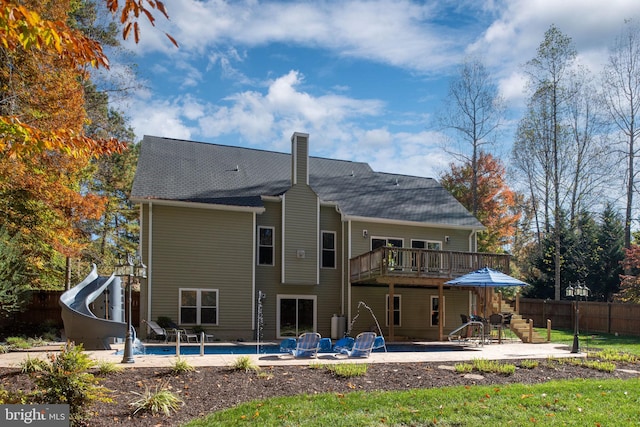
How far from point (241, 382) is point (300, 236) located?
1182 cm

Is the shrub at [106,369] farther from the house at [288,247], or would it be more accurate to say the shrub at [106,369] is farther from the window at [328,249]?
the window at [328,249]

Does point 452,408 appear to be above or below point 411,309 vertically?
above

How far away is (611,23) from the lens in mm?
29297

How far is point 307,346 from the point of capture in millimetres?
13875

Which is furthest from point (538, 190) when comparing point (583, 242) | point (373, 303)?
point (373, 303)

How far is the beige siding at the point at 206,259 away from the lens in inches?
767

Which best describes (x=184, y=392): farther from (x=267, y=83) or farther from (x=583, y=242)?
(x=583, y=242)

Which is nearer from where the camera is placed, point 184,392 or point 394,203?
point 184,392

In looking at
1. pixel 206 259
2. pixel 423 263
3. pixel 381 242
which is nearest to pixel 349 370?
pixel 423 263

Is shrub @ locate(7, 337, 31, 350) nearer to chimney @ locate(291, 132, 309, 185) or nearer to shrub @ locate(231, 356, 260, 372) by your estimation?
shrub @ locate(231, 356, 260, 372)

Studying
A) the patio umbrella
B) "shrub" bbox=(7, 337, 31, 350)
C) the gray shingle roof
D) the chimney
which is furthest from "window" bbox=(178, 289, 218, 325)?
the patio umbrella

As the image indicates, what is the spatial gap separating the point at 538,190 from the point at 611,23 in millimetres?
9777

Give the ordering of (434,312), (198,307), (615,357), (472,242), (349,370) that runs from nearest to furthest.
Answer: (349,370) → (615,357) → (198,307) → (434,312) → (472,242)

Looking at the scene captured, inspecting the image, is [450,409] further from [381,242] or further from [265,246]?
[381,242]
